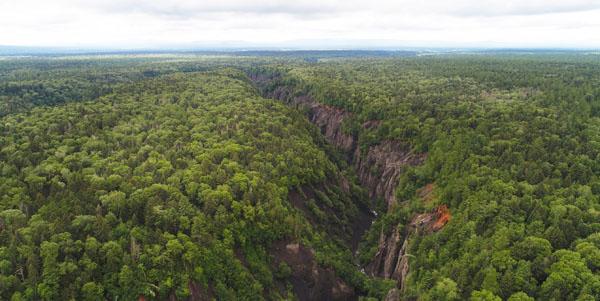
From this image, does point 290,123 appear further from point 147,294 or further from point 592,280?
point 592,280

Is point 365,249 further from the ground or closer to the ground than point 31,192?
closer to the ground

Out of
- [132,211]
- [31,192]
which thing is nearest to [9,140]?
[31,192]

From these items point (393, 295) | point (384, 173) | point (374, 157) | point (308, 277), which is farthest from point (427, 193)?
point (374, 157)

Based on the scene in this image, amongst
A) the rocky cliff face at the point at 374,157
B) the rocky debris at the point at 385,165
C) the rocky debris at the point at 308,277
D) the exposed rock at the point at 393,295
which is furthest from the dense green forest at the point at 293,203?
the exposed rock at the point at 393,295

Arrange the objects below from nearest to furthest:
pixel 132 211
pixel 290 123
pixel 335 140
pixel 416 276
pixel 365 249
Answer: pixel 132 211 → pixel 416 276 → pixel 365 249 → pixel 290 123 → pixel 335 140

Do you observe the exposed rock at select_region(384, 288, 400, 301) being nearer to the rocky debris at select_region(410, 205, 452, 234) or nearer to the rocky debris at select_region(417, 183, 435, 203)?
the rocky debris at select_region(410, 205, 452, 234)

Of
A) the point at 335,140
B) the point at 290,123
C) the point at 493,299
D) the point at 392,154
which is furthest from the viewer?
the point at 335,140

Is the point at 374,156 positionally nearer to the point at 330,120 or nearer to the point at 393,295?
the point at 330,120
